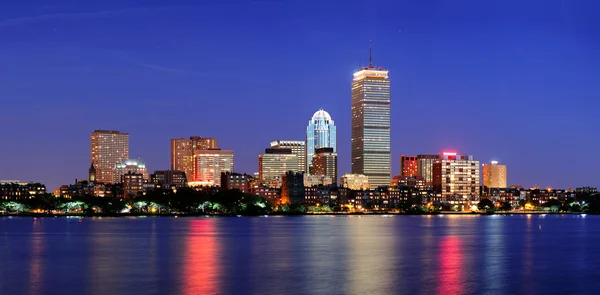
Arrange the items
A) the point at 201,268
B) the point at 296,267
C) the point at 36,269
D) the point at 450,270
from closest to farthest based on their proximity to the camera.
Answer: the point at 36,269, the point at 450,270, the point at 201,268, the point at 296,267

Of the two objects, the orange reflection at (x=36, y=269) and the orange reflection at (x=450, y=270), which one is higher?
the orange reflection at (x=36, y=269)

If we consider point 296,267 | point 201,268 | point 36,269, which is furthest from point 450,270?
point 36,269

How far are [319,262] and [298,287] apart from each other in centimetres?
1818

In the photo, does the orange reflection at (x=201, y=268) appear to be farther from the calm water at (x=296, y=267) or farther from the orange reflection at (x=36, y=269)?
the orange reflection at (x=36, y=269)

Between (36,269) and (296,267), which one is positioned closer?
(36,269)

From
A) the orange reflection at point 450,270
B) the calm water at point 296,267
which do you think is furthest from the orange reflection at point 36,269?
the orange reflection at point 450,270

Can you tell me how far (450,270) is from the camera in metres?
67.1

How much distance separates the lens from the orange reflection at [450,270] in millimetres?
55356

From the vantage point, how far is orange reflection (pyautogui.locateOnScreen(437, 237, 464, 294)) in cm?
5536

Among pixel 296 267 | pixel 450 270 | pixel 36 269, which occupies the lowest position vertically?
pixel 450 270

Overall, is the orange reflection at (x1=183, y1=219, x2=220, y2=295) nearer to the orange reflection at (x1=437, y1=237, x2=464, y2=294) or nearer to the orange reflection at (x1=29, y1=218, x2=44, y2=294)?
the orange reflection at (x1=29, y1=218, x2=44, y2=294)

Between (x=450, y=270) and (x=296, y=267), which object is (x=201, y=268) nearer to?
(x=296, y=267)

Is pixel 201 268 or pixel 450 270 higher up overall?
pixel 201 268

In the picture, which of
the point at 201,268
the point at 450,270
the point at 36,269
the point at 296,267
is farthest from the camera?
the point at 296,267
